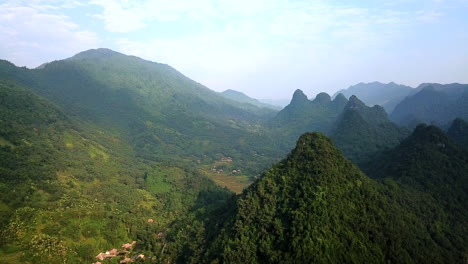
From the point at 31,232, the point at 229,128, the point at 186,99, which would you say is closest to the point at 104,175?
the point at 31,232

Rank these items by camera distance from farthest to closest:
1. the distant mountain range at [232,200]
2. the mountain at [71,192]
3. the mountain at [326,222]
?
1. the mountain at [71,192]
2. the distant mountain range at [232,200]
3. the mountain at [326,222]

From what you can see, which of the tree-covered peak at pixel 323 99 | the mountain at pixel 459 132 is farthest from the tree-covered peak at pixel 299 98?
the mountain at pixel 459 132

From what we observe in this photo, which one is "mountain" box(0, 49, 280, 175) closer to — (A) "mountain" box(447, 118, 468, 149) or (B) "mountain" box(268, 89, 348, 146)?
(B) "mountain" box(268, 89, 348, 146)

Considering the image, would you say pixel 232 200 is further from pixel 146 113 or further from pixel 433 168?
pixel 146 113

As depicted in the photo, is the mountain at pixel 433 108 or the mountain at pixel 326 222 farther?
the mountain at pixel 433 108

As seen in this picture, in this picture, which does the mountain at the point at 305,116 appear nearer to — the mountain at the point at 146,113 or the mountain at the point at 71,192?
the mountain at the point at 146,113

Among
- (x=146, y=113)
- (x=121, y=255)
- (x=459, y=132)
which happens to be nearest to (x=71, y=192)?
(x=121, y=255)

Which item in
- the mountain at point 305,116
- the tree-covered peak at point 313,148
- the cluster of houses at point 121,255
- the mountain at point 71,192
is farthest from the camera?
the mountain at point 305,116
